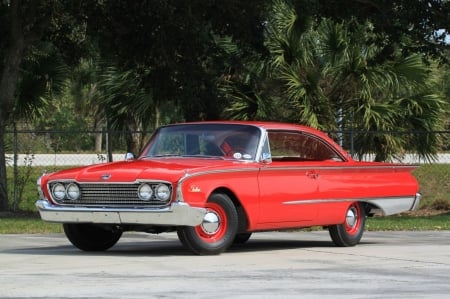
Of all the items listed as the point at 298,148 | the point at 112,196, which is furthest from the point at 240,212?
the point at 298,148

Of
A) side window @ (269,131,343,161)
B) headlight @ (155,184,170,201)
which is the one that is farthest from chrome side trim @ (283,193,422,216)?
headlight @ (155,184,170,201)

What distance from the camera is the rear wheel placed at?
1131 centimetres

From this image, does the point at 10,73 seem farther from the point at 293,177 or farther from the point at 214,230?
the point at 214,230

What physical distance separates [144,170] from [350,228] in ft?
10.5

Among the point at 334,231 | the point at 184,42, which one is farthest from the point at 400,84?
the point at 334,231

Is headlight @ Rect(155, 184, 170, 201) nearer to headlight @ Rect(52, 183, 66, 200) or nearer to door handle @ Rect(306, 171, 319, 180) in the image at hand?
headlight @ Rect(52, 183, 66, 200)

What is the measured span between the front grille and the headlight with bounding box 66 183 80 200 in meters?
0.04

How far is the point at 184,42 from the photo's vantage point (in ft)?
62.4

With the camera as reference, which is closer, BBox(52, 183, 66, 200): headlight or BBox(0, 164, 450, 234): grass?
BBox(52, 183, 66, 200): headlight

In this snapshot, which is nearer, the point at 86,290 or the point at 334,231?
the point at 86,290

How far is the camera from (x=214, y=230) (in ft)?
34.8

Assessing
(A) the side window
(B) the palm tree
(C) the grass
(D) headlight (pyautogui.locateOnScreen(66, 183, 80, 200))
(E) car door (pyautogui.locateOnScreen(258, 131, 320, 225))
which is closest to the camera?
(D) headlight (pyautogui.locateOnScreen(66, 183, 80, 200))

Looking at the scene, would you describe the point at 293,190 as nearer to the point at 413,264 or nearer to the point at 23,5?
the point at 413,264

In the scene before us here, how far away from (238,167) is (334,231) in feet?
6.43
